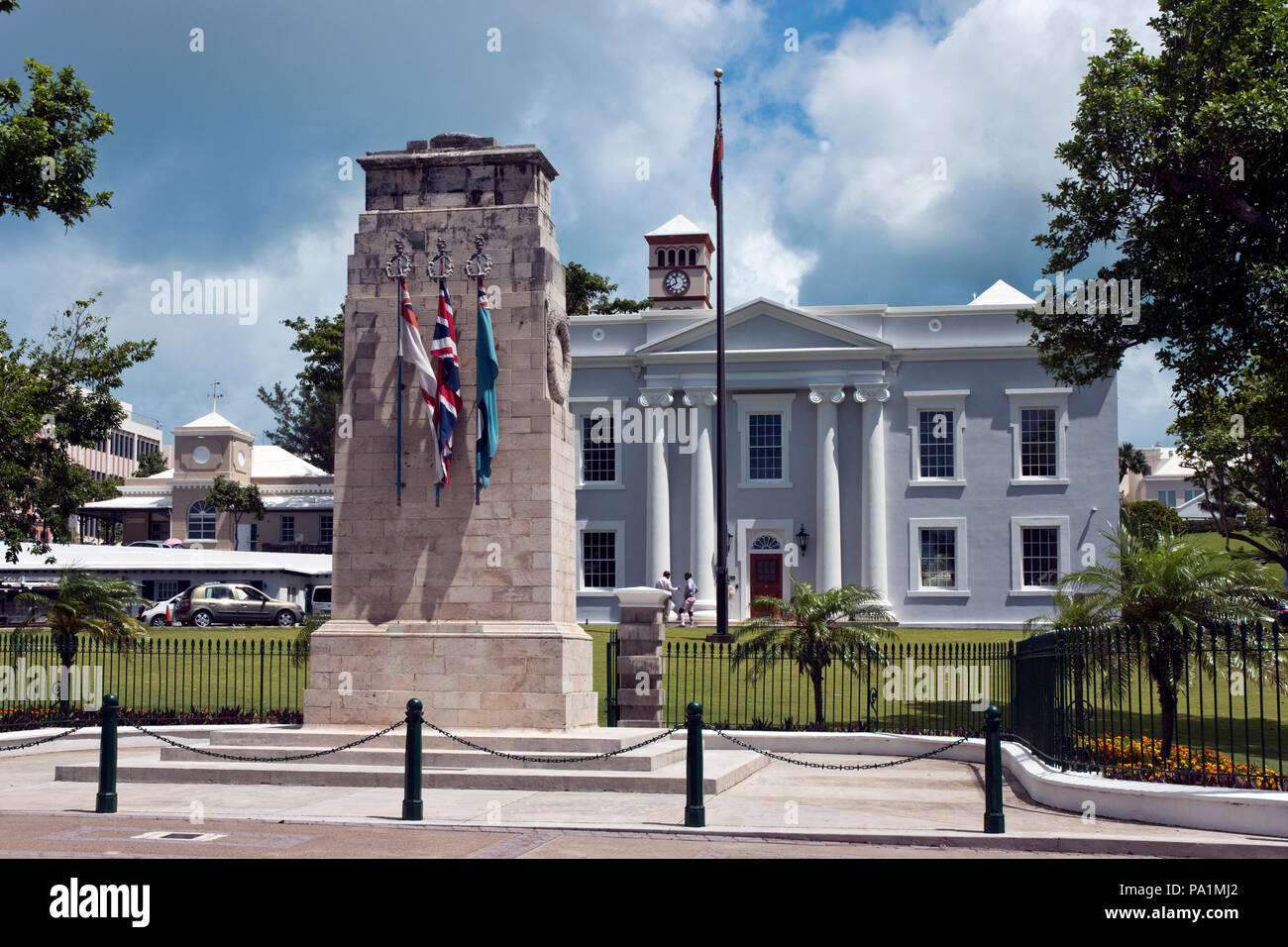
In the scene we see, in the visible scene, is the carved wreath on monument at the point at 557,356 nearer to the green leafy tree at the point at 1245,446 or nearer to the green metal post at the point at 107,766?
the green metal post at the point at 107,766

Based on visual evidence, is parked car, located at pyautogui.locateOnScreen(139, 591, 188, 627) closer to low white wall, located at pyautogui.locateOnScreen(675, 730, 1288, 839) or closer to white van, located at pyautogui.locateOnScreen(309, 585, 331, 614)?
white van, located at pyautogui.locateOnScreen(309, 585, 331, 614)

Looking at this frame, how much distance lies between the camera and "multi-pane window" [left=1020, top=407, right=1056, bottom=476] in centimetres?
4097

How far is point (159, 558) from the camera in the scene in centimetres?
4928

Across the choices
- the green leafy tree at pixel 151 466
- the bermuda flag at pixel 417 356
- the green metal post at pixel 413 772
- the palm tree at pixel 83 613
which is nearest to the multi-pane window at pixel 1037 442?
the bermuda flag at pixel 417 356

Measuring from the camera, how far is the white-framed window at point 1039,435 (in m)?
40.6

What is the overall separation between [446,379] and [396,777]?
485 cm

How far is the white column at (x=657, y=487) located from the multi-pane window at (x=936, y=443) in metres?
8.24

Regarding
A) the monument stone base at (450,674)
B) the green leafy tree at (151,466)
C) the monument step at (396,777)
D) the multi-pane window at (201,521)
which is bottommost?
the monument step at (396,777)

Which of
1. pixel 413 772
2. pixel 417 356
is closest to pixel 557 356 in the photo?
pixel 417 356

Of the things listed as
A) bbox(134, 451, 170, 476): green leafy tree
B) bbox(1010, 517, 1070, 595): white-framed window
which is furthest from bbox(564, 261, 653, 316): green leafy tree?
bbox(134, 451, 170, 476): green leafy tree

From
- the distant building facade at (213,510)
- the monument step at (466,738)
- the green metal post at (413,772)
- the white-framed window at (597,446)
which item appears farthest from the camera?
the distant building facade at (213,510)

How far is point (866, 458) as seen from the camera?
41062 millimetres
